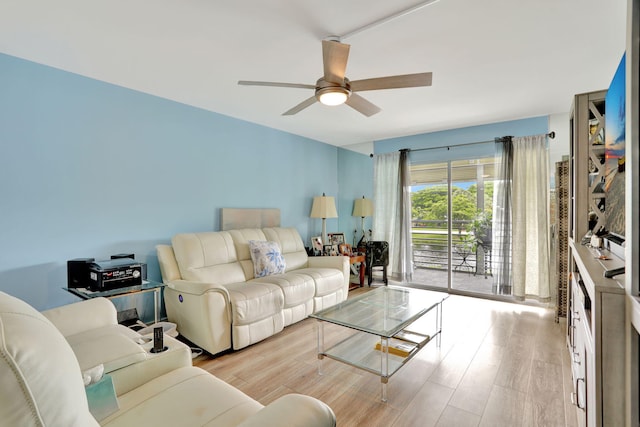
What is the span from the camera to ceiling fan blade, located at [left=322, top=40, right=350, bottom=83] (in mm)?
1729

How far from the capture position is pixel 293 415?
942mm

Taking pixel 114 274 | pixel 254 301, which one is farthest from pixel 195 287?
pixel 114 274

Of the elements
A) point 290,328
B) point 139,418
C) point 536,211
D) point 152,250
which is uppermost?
point 536,211

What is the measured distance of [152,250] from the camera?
3.15m

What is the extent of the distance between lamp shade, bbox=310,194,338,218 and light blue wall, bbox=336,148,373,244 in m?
0.80

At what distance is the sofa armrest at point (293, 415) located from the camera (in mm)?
914

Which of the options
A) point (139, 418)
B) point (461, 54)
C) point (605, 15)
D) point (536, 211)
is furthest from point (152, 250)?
point (536, 211)

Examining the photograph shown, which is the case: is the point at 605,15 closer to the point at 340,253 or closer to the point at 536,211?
the point at 536,211

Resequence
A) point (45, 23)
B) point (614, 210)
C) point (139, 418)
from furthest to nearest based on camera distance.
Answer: point (45, 23)
point (614, 210)
point (139, 418)

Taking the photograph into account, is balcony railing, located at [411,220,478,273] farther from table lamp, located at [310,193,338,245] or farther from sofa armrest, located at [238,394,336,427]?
sofa armrest, located at [238,394,336,427]

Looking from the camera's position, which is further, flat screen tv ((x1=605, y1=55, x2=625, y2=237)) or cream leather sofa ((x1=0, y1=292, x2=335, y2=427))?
flat screen tv ((x1=605, y1=55, x2=625, y2=237))

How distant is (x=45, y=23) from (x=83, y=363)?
6.96 ft

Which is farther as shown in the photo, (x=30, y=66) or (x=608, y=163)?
(x=30, y=66)

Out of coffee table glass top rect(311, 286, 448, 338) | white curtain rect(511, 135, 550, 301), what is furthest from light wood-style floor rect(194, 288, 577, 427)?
white curtain rect(511, 135, 550, 301)
